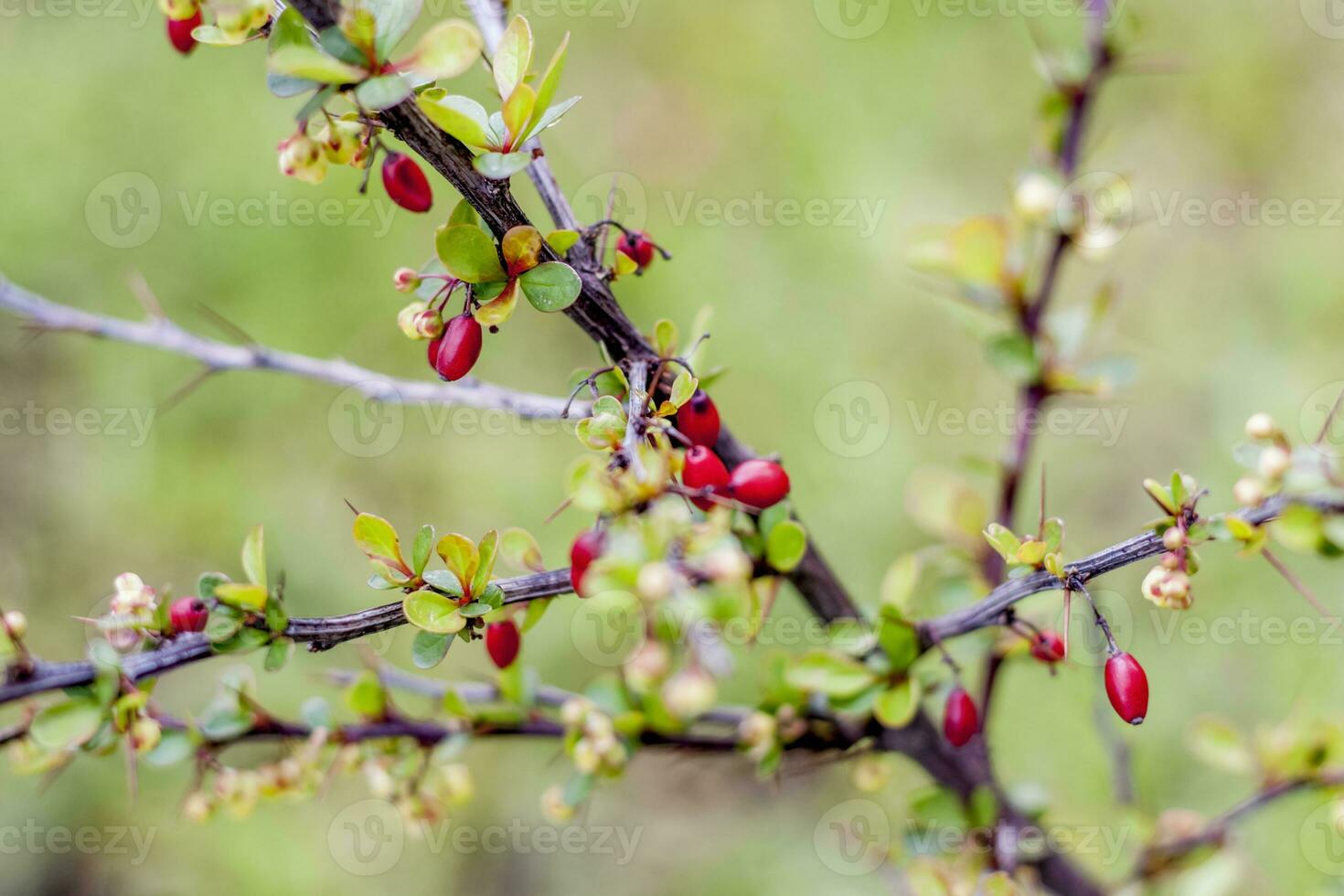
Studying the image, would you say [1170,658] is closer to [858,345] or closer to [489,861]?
[858,345]

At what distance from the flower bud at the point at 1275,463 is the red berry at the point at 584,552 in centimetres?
63

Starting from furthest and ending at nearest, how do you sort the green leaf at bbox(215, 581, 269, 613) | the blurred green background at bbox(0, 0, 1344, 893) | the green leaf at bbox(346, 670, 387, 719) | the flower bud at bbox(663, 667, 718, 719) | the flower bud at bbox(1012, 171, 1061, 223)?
1. the blurred green background at bbox(0, 0, 1344, 893)
2. the flower bud at bbox(1012, 171, 1061, 223)
3. the green leaf at bbox(346, 670, 387, 719)
4. the green leaf at bbox(215, 581, 269, 613)
5. the flower bud at bbox(663, 667, 718, 719)

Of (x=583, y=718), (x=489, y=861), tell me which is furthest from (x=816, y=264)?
(x=583, y=718)

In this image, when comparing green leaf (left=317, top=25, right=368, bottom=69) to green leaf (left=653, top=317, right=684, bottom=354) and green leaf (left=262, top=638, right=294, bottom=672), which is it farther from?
green leaf (left=262, top=638, right=294, bottom=672)

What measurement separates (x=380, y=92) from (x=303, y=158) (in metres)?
0.18

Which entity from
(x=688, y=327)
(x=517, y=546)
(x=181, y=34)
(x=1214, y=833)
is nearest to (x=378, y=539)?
(x=517, y=546)

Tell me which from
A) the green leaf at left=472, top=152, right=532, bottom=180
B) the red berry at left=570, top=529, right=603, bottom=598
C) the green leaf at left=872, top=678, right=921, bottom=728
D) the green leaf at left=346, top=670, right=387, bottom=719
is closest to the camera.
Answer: the red berry at left=570, top=529, right=603, bottom=598

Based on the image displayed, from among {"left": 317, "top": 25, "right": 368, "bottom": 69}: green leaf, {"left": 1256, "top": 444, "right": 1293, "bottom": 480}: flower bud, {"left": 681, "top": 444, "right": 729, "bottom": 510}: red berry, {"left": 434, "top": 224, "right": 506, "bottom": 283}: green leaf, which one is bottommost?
{"left": 681, "top": 444, "right": 729, "bottom": 510}: red berry

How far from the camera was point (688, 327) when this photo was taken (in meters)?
3.72

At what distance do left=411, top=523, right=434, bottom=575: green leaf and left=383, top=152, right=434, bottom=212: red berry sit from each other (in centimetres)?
37

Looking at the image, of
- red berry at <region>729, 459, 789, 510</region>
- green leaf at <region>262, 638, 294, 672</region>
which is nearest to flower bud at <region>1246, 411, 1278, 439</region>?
red berry at <region>729, 459, 789, 510</region>

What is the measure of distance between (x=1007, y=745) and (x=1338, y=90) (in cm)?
273

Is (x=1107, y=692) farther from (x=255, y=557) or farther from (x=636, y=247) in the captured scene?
(x=255, y=557)

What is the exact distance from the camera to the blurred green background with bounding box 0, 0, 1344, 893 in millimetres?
3164
